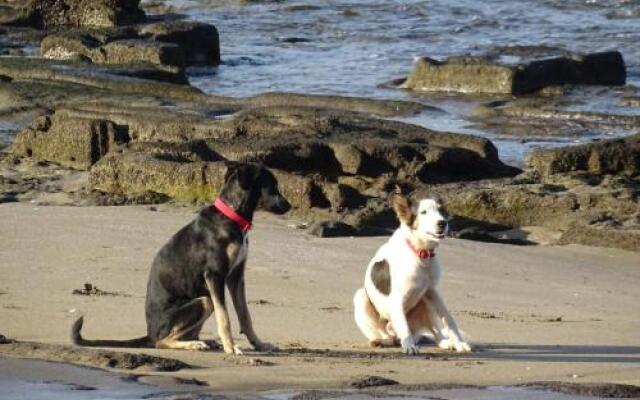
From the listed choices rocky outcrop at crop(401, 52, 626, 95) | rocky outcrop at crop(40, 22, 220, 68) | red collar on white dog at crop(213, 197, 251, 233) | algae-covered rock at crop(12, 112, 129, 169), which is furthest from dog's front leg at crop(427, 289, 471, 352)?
rocky outcrop at crop(40, 22, 220, 68)

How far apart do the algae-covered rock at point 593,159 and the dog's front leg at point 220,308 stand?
6.83 m

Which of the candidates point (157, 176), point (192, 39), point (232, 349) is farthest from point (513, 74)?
point (232, 349)

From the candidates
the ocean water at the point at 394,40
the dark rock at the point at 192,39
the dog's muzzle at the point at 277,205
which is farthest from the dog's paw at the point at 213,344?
the dark rock at the point at 192,39

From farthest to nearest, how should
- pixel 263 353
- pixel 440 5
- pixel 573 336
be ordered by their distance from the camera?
1. pixel 440 5
2. pixel 573 336
3. pixel 263 353

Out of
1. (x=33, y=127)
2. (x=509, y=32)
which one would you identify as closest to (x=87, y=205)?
(x=33, y=127)

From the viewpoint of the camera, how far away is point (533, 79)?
25.4 m

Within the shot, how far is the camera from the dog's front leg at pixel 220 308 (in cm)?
855

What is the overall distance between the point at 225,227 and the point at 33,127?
29.1 feet

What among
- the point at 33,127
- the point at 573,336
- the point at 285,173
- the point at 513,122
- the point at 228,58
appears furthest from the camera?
the point at 228,58

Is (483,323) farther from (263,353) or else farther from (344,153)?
(344,153)

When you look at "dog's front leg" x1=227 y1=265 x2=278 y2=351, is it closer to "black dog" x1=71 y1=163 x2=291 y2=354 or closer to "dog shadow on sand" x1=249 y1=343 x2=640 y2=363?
"black dog" x1=71 y1=163 x2=291 y2=354

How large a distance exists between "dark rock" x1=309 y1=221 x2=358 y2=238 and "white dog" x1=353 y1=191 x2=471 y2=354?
3.52m

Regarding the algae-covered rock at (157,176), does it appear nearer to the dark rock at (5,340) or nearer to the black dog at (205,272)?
the black dog at (205,272)

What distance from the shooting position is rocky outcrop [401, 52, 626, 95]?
25234 millimetres
